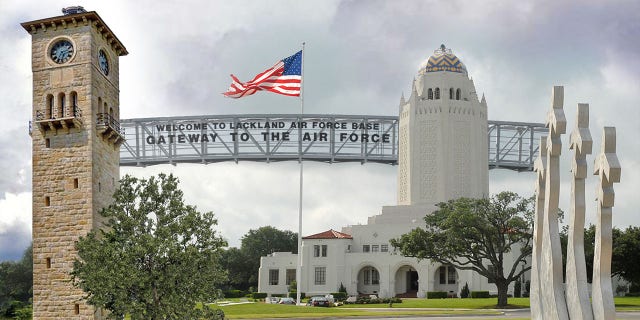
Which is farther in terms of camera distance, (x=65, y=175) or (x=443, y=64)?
(x=443, y=64)

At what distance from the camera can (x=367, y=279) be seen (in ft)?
358

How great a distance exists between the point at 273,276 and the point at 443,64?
32.2 meters

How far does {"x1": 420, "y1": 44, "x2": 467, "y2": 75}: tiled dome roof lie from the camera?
106625 millimetres

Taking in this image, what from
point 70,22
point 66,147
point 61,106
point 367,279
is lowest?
point 367,279

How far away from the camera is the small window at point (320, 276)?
352 ft

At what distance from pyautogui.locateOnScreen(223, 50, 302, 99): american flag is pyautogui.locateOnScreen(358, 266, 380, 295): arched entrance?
139 feet

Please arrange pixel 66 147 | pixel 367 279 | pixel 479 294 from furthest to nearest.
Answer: pixel 367 279, pixel 479 294, pixel 66 147

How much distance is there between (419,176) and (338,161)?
30.1 ft

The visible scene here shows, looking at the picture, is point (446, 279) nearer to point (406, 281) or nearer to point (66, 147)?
point (406, 281)

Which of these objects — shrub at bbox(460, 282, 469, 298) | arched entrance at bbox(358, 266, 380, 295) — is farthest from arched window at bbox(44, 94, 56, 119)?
arched entrance at bbox(358, 266, 380, 295)

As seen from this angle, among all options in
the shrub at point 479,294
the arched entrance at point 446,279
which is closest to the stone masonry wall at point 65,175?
the shrub at point 479,294

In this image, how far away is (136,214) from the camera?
4584 cm

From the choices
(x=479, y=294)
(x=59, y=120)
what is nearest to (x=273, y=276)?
(x=479, y=294)

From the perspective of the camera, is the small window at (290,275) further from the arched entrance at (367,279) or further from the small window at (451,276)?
the small window at (451,276)
